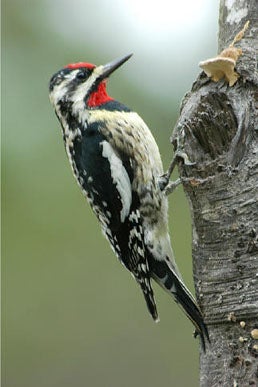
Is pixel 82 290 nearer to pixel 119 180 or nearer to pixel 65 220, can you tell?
pixel 65 220

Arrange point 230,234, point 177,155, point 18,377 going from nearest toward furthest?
point 230,234 → point 177,155 → point 18,377

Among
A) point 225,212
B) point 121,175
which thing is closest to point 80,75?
point 121,175

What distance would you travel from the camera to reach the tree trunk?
10.8ft

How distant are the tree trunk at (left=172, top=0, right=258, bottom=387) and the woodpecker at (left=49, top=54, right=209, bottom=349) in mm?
681

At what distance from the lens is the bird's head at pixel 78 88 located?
447cm

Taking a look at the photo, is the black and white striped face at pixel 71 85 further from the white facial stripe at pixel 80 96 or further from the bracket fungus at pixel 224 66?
the bracket fungus at pixel 224 66

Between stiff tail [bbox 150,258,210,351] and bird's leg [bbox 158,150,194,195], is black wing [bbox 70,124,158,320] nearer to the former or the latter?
stiff tail [bbox 150,258,210,351]

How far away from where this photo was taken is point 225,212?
3.41 metres

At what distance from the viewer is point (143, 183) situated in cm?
432

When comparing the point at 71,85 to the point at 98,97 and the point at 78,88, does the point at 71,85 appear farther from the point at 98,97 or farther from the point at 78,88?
the point at 98,97

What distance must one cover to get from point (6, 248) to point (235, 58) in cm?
393

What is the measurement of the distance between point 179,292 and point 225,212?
27.0 inches

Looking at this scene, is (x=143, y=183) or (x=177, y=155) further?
(x=143, y=183)

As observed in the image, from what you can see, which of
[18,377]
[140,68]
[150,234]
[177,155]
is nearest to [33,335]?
[18,377]
